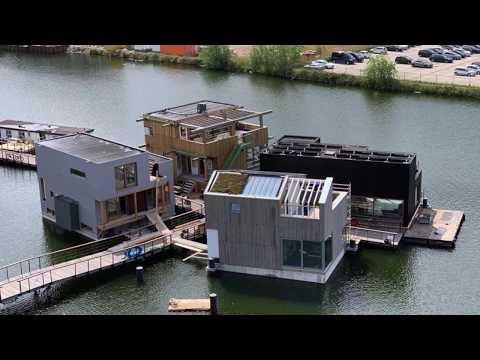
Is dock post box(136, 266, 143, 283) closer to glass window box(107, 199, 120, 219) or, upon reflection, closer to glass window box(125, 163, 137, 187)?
glass window box(107, 199, 120, 219)

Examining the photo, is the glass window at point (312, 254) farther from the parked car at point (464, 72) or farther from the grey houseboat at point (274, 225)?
the parked car at point (464, 72)

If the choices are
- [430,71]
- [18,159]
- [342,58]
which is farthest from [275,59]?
[18,159]

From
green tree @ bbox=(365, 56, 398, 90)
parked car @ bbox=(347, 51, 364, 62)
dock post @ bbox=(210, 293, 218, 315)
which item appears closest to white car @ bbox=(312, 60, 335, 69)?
parked car @ bbox=(347, 51, 364, 62)

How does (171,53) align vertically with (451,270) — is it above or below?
above

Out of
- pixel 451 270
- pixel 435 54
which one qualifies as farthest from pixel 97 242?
pixel 435 54

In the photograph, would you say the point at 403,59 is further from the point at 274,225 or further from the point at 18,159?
the point at 274,225

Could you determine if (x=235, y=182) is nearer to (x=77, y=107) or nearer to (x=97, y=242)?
(x=97, y=242)
